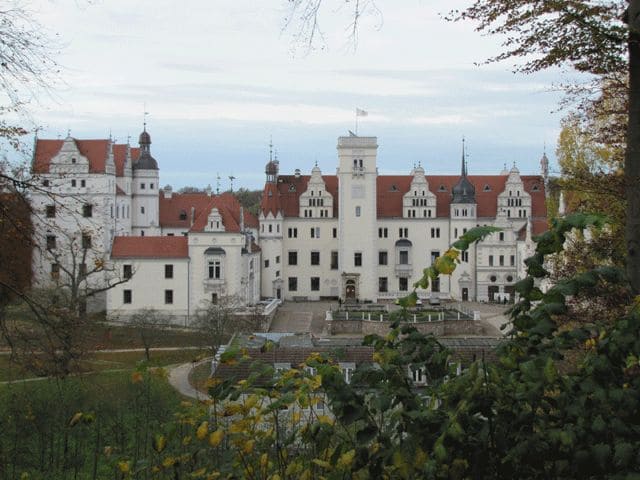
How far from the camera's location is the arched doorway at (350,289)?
44500mm

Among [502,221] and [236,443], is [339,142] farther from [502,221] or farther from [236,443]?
[236,443]

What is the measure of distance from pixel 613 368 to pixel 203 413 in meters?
1.95

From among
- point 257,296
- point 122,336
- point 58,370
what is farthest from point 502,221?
point 58,370

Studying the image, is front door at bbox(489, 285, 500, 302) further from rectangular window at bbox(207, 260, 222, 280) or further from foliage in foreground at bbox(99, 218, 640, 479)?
foliage in foreground at bbox(99, 218, 640, 479)

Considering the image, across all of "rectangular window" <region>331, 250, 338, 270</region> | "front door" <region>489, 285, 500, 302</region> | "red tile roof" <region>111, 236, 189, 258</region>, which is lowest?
"front door" <region>489, 285, 500, 302</region>

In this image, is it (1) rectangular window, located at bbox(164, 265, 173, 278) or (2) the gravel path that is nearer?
(2) the gravel path

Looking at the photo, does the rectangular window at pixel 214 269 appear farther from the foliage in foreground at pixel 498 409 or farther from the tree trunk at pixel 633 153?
the foliage in foreground at pixel 498 409

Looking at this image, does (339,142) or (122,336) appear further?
(339,142)

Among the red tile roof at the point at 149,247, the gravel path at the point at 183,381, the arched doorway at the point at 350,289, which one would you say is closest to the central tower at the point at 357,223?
the arched doorway at the point at 350,289

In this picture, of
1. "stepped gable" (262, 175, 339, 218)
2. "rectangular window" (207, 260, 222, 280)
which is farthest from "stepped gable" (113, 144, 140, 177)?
"rectangular window" (207, 260, 222, 280)

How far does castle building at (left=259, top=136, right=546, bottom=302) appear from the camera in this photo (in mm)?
44062

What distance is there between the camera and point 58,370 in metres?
9.04

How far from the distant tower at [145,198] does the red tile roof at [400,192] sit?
6439 millimetres

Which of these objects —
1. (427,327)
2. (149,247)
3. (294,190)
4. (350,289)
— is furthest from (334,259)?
(427,327)
